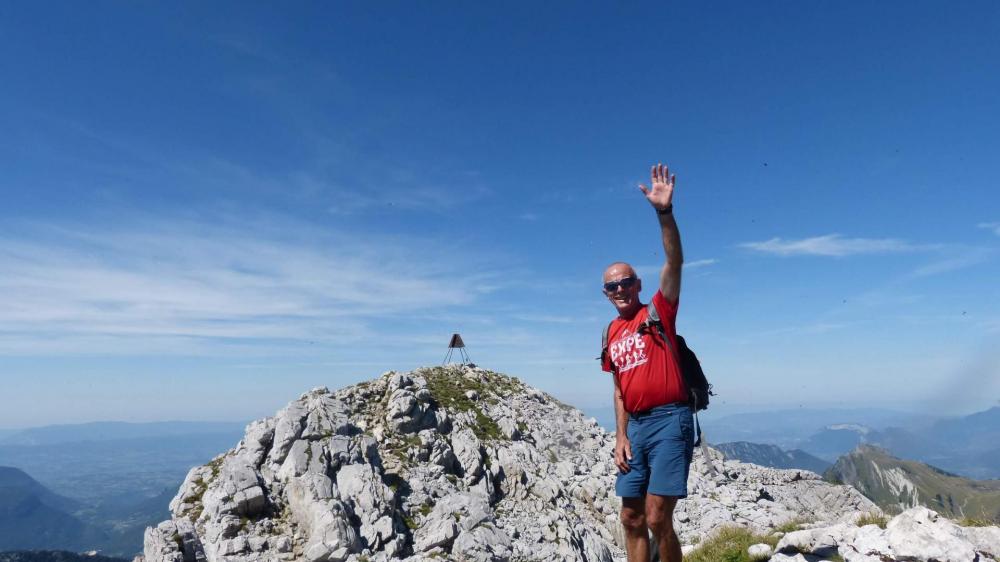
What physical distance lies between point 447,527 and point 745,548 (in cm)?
2016

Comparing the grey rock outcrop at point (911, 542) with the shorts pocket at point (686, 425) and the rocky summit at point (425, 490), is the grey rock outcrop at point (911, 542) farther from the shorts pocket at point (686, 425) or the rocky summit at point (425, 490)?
the rocky summit at point (425, 490)

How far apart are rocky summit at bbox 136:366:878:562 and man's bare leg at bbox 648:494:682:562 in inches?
470

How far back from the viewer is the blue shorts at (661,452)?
7.09m

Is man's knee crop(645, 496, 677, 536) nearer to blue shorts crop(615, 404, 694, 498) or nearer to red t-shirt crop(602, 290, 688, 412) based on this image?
blue shorts crop(615, 404, 694, 498)

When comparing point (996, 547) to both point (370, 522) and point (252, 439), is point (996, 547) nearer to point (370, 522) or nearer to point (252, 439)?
point (370, 522)

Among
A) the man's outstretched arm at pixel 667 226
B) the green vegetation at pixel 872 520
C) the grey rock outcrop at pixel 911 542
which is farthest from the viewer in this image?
the green vegetation at pixel 872 520

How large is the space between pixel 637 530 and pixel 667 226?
15.6 feet

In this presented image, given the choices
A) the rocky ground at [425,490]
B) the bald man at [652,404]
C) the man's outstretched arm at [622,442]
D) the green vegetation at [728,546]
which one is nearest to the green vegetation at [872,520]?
the green vegetation at [728,546]

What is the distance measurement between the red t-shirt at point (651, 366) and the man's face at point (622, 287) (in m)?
0.25

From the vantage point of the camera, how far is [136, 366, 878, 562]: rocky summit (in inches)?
989

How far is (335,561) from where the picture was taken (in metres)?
23.9

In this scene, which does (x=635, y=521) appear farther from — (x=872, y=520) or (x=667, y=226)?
(x=872, y=520)

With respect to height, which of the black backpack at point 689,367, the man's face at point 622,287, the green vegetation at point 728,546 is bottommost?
the green vegetation at point 728,546

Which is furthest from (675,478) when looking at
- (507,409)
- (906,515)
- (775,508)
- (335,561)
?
(507,409)
